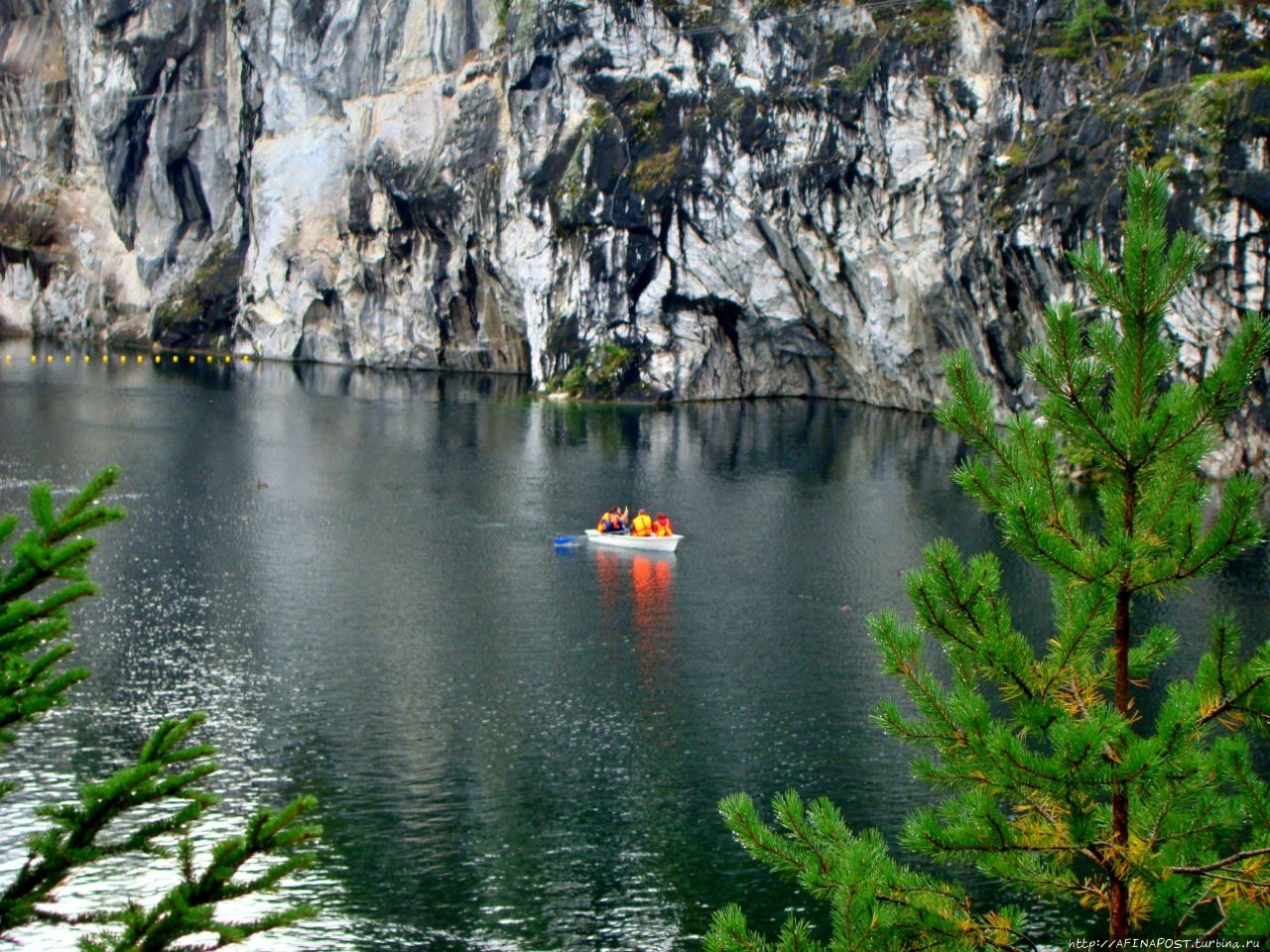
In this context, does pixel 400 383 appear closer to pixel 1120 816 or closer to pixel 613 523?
pixel 613 523

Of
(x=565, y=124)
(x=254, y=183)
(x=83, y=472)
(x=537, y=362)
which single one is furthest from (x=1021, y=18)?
(x=254, y=183)

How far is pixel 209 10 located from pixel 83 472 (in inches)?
2678

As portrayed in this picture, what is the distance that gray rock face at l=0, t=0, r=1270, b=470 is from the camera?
64.4 m

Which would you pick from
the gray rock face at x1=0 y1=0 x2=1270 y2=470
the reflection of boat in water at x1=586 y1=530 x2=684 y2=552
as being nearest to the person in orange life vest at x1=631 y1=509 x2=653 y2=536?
the reflection of boat in water at x1=586 y1=530 x2=684 y2=552

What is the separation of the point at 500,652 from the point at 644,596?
23.5 ft

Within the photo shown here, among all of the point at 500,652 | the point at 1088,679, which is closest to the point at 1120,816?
the point at 1088,679

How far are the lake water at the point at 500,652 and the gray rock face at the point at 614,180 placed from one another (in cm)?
1400

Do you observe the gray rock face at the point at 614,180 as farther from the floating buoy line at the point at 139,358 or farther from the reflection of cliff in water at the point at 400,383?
the reflection of cliff in water at the point at 400,383

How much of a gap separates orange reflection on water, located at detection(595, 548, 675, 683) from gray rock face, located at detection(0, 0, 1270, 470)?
81.0 feet

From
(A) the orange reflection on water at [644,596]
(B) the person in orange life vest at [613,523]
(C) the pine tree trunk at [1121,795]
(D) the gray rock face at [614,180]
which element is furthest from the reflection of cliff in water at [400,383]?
(C) the pine tree trunk at [1121,795]

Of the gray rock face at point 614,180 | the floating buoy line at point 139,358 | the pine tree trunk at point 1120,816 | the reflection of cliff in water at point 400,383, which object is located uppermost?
the gray rock face at point 614,180

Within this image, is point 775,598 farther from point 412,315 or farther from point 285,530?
point 412,315

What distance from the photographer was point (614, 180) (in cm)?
8662

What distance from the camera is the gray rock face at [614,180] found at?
64375 millimetres
